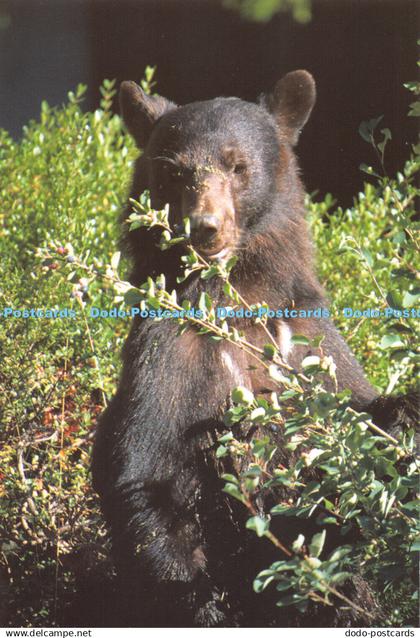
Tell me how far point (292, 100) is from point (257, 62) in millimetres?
2870

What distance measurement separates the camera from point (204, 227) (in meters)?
3.76

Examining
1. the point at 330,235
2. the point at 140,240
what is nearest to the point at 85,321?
the point at 140,240

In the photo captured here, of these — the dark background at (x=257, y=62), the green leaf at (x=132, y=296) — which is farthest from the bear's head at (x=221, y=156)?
the dark background at (x=257, y=62)

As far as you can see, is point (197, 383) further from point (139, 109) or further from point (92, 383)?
point (139, 109)

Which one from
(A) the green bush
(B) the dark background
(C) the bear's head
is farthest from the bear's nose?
(B) the dark background

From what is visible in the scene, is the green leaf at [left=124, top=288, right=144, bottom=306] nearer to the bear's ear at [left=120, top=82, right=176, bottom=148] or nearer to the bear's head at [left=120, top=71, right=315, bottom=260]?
the bear's head at [left=120, top=71, right=315, bottom=260]

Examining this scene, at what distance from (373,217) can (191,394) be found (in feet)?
9.59

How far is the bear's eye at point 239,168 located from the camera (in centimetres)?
425

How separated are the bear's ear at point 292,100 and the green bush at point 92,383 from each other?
2.14ft

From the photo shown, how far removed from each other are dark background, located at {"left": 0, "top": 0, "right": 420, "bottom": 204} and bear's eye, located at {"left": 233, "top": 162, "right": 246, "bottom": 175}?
8.93ft

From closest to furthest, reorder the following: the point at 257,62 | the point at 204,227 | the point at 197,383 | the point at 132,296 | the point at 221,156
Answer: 1. the point at 132,296
2. the point at 204,227
3. the point at 197,383
4. the point at 221,156
5. the point at 257,62

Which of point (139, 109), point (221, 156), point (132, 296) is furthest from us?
point (139, 109)

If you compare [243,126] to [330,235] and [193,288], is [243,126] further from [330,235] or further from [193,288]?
[330,235]

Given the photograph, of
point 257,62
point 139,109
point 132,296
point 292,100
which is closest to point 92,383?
point 139,109
